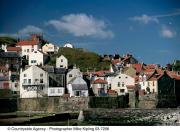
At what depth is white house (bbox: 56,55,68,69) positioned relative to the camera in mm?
9659

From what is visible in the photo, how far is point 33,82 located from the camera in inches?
389

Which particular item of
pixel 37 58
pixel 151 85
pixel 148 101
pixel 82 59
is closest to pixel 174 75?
pixel 151 85

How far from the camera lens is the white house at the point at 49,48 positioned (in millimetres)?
9159

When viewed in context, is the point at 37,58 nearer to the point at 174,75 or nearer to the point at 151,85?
the point at 151,85

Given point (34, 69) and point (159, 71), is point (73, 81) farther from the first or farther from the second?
point (159, 71)

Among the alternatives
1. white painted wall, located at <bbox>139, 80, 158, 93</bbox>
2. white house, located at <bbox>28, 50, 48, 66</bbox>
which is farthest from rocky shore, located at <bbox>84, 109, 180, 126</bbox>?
white house, located at <bbox>28, 50, 48, 66</bbox>

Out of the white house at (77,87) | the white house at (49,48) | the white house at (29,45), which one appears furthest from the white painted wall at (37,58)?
the white house at (77,87)

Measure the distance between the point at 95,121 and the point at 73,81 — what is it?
0.86 m

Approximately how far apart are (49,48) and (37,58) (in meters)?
0.64

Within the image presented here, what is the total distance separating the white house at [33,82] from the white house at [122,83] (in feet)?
4.67

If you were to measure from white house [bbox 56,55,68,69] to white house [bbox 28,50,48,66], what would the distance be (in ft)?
0.75

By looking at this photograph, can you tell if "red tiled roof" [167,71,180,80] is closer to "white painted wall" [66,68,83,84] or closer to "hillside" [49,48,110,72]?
"hillside" [49,48,110,72]

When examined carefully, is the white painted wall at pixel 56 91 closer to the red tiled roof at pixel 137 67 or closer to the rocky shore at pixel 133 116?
the rocky shore at pixel 133 116

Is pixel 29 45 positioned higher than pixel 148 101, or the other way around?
pixel 29 45
